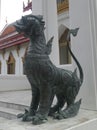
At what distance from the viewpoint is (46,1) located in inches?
102

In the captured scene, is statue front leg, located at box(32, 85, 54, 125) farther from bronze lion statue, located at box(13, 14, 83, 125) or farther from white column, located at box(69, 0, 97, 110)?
white column, located at box(69, 0, 97, 110)

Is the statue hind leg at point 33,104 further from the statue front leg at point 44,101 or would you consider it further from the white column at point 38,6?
the white column at point 38,6

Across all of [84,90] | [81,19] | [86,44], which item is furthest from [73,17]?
[84,90]

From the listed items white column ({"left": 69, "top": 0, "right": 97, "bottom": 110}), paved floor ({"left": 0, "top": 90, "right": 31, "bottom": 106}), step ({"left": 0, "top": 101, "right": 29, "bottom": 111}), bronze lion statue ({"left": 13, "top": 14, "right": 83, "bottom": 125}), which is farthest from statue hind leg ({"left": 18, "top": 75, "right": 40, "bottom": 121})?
paved floor ({"left": 0, "top": 90, "right": 31, "bottom": 106})

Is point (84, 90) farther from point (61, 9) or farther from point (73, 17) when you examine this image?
point (61, 9)

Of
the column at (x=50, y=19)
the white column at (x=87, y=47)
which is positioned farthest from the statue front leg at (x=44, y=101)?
the column at (x=50, y=19)

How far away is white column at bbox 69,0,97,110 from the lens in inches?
78.5

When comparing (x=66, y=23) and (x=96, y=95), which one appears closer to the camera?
(x=96, y=95)

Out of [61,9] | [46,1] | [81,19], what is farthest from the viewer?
[61,9]

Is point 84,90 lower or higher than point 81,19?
lower

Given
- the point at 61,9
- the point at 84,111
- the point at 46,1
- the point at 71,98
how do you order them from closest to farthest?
the point at 71,98 < the point at 84,111 < the point at 46,1 < the point at 61,9

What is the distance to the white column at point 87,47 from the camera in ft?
6.55

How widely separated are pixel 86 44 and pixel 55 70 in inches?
26.4

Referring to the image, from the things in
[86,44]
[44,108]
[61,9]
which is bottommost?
[44,108]
